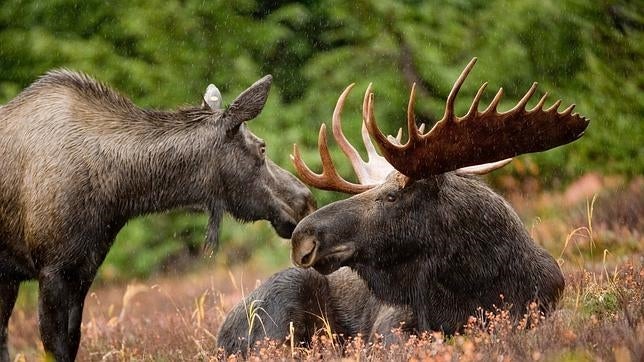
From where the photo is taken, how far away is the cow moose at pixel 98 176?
6.17 m

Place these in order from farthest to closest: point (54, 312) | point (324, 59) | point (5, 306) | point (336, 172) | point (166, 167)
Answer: point (324, 59) < point (5, 306) < point (166, 167) < point (54, 312) < point (336, 172)

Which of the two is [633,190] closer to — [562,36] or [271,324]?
[562,36]

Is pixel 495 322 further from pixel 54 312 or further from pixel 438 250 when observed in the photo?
pixel 54 312

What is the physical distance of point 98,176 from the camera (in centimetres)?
633

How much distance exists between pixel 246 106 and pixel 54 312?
165 centimetres

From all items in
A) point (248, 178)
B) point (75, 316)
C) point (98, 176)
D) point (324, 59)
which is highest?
point (248, 178)

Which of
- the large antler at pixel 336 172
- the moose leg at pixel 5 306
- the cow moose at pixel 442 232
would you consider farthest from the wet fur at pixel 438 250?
the moose leg at pixel 5 306

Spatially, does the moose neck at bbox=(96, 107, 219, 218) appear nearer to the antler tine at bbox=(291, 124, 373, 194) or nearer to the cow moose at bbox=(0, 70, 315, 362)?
the cow moose at bbox=(0, 70, 315, 362)

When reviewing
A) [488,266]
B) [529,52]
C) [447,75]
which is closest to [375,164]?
[488,266]

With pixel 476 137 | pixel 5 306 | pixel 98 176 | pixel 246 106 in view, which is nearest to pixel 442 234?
pixel 476 137

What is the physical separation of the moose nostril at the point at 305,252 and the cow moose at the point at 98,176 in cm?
122

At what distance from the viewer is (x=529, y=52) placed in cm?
1137

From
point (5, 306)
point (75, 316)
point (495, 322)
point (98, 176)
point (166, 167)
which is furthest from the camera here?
point (5, 306)

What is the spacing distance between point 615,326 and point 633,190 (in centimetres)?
612
